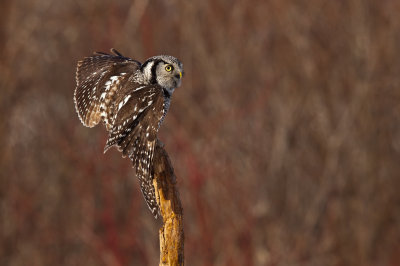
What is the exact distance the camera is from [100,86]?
5.26 meters

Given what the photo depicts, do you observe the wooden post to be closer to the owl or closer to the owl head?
the owl

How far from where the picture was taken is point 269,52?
16438 mm

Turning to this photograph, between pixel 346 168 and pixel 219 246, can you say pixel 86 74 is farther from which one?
pixel 346 168

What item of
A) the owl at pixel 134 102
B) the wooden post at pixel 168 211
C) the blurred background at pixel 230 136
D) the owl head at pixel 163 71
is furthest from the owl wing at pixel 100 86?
the blurred background at pixel 230 136

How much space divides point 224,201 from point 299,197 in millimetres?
2624

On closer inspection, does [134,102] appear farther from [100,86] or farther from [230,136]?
[230,136]

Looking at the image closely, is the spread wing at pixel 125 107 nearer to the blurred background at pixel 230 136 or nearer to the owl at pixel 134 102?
the owl at pixel 134 102

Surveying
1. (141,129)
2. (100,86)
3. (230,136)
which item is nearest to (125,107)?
(141,129)

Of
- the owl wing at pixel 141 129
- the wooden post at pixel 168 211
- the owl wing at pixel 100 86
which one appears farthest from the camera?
the owl wing at pixel 100 86

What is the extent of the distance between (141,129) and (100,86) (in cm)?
81

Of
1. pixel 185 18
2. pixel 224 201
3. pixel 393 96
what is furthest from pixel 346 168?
pixel 185 18

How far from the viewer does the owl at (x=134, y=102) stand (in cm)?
448

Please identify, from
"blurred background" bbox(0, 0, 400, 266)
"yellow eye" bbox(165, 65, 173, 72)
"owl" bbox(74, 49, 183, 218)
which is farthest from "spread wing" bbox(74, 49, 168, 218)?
"blurred background" bbox(0, 0, 400, 266)

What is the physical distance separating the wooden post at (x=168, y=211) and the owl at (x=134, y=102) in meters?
0.07
